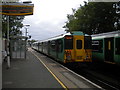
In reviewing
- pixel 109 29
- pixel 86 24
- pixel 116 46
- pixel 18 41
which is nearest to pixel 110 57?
pixel 116 46

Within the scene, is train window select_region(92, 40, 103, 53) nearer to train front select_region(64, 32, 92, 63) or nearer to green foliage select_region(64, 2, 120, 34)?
train front select_region(64, 32, 92, 63)

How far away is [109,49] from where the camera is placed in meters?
15.6

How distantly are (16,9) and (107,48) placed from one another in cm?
743

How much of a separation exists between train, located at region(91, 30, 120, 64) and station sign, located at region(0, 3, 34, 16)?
20.4 feet

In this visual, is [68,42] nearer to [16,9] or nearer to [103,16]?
[16,9]

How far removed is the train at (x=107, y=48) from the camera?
1422 cm

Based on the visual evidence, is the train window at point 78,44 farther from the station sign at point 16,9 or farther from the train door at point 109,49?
the station sign at point 16,9

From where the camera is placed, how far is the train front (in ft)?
52.4

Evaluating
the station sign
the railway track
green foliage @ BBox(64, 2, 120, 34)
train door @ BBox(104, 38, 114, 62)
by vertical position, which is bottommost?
the railway track

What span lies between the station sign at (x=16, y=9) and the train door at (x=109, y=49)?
20.4 feet

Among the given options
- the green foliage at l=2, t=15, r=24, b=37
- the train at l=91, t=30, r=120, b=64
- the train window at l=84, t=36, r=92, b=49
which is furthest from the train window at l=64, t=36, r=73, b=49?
the green foliage at l=2, t=15, r=24, b=37

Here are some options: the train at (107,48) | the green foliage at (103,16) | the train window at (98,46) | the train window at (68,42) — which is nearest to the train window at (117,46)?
the train at (107,48)

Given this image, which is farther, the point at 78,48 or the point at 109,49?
the point at 78,48

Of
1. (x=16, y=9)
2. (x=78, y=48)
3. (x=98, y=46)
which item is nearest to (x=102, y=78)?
(x=78, y=48)
